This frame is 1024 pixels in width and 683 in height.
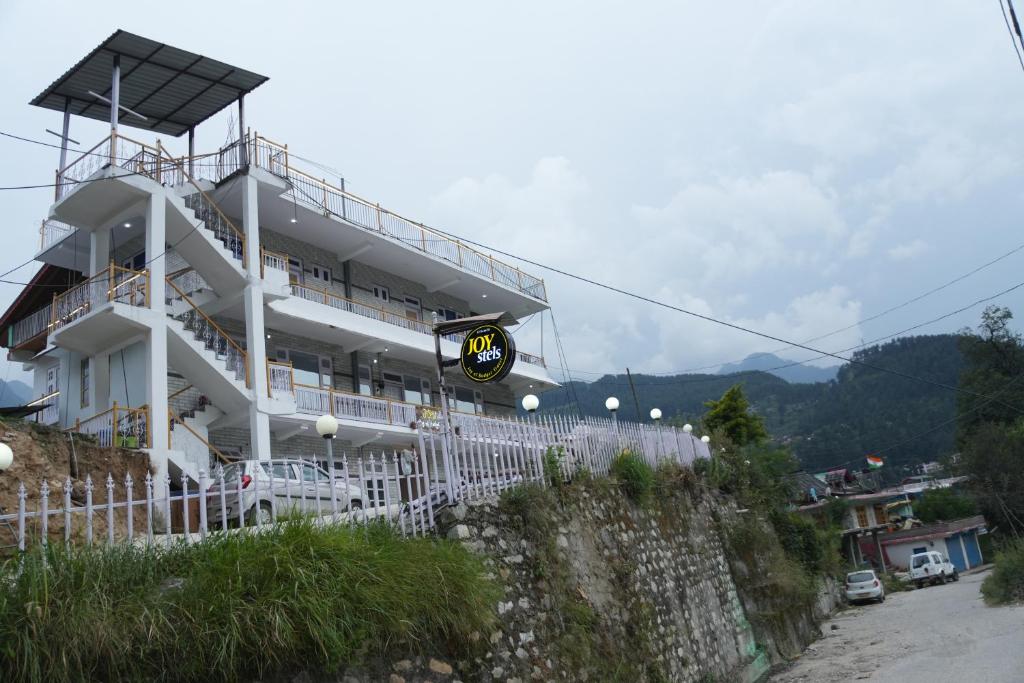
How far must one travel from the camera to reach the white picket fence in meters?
7.38

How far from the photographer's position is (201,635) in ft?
20.4

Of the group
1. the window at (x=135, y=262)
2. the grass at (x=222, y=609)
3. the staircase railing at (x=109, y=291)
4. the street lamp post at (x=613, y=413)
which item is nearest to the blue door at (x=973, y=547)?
the street lamp post at (x=613, y=413)

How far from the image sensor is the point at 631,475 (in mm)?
14430

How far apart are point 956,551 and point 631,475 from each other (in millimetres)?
49465

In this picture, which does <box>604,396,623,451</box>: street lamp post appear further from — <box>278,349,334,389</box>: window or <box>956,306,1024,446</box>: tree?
<box>956,306,1024,446</box>: tree

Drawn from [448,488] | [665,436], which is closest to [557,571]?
[448,488]

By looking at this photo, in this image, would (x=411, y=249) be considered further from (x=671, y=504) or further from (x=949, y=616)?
(x=949, y=616)

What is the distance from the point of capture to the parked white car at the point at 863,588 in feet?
113

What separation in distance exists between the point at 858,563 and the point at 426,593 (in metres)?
51.1

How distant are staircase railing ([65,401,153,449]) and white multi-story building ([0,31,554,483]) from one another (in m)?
0.05

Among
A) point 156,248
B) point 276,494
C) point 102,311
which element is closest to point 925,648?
point 276,494

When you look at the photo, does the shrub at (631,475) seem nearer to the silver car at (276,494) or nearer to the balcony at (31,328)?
the silver car at (276,494)

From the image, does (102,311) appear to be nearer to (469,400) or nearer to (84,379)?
(84,379)

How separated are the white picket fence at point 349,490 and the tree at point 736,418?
1115 inches
